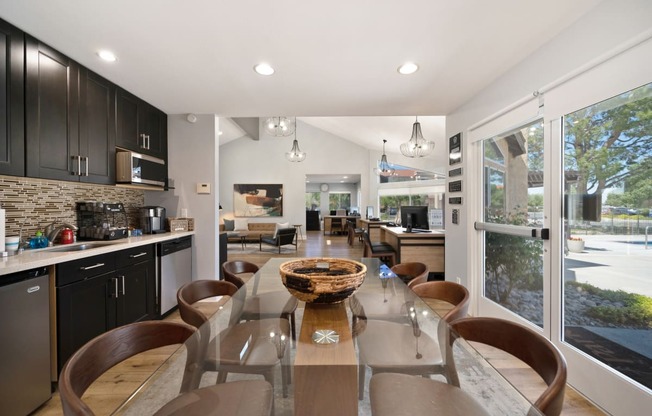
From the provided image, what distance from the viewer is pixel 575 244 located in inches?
75.5

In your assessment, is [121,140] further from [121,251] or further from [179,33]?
[179,33]

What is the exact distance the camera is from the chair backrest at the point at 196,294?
136 centimetres

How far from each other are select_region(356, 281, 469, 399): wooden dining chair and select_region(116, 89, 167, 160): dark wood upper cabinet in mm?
2964

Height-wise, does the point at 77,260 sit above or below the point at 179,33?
below

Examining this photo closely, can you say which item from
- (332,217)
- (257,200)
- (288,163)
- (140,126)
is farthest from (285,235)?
(332,217)

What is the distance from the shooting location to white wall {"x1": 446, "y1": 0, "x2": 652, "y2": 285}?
1530 mm

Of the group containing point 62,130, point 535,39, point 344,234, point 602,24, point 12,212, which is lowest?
point 344,234

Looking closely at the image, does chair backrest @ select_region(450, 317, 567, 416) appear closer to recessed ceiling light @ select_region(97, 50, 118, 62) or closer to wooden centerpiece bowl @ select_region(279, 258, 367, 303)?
wooden centerpiece bowl @ select_region(279, 258, 367, 303)

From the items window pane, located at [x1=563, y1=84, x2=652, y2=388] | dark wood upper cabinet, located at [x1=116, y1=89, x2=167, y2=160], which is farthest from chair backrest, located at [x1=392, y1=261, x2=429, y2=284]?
dark wood upper cabinet, located at [x1=116, y1=89, x2=167, y2=160]

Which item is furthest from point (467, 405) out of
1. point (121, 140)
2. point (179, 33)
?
point (121, 140)

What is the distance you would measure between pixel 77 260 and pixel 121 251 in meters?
0.47

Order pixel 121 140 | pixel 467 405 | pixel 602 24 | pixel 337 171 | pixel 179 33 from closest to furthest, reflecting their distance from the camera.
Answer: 1. pixel 467 405
2. pixel 602 24
3. pixel 179 33
4. pixel 121 140
5. pixel 337 171

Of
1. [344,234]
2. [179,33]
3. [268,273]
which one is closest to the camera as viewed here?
[179,33]

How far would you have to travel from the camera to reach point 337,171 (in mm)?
10094
